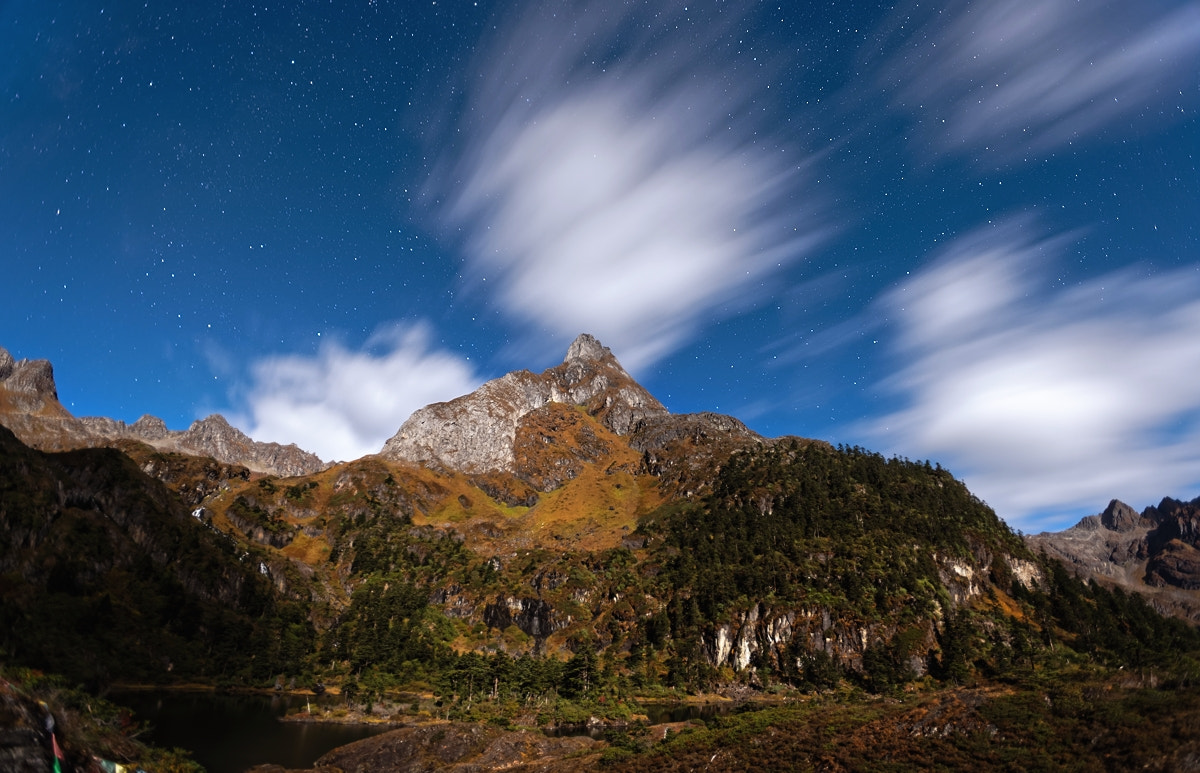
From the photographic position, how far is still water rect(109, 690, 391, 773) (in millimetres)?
65812

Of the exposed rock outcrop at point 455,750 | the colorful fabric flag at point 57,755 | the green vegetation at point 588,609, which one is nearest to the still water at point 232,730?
the exposed rock outcrop at point 455,750

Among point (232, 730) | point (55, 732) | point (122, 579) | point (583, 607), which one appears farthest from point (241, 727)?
point (583, 607)

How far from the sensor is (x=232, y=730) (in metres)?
81.2

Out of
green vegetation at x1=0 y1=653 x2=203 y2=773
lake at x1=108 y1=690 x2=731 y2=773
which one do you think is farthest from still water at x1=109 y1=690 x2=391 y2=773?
green vegetation at x1=0 y1=653 x2=203 y2=773

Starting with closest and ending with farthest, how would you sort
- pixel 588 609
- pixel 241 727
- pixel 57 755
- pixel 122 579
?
pixel 57 755, pixel 241 727, pixel 122 579, pixel 588 609

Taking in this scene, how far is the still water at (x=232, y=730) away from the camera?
216ft

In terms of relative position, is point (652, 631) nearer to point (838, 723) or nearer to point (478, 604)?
point (478, 604)

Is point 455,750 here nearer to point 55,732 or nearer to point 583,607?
point 55,732

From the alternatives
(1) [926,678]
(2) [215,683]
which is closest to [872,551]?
(1) [926,678]

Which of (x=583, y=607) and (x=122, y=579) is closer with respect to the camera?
(x=122, y=579)

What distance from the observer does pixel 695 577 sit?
168 m

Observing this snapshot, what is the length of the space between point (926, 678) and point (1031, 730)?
364 feet

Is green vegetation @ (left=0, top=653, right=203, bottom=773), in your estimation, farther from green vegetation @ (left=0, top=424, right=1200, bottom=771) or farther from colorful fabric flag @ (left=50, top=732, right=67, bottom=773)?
green vegetation @ (left=0, top=424, right=1200, bottom=771)

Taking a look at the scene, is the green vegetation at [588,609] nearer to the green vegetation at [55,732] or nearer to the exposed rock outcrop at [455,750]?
the exposed rock outcrop at [455,750]
